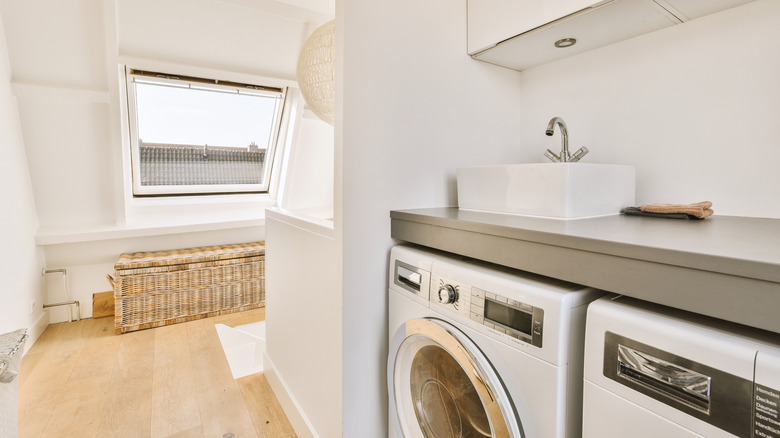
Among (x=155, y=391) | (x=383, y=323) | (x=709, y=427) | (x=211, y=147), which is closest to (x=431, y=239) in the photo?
(x=383, y=323)

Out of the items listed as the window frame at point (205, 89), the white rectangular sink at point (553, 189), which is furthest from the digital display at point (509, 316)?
the window frame at point (205, 89)

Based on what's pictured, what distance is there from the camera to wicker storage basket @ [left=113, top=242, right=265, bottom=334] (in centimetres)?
280

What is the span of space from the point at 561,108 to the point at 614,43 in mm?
295

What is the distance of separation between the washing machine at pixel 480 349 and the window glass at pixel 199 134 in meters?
2.89

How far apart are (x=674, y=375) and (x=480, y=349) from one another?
0.42 metres

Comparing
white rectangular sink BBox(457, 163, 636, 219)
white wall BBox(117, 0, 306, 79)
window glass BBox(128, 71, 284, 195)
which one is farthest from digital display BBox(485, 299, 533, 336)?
window glass BBox(128, 71, 284, 195)

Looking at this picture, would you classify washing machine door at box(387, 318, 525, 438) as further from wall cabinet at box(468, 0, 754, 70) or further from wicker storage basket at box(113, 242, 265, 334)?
wicker storage basket at box(113, 242, 265, 334)

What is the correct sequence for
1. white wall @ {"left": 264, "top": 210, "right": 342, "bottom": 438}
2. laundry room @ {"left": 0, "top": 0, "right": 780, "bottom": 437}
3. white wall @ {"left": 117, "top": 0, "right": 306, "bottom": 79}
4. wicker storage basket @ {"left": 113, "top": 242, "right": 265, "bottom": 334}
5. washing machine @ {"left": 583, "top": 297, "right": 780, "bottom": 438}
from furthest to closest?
wicker storage basket @ {"left": 113, "top": 242, "right": 265, "bottom": 334} → white wall @ {"left": 117, "top": 0, "right": 306, "bottom": 79} → white wall @ {"left": 264, "top": 210, "right": 342, "bottom": 438} → laundry room @ {"left": 0, "top": 0, "right": 780, "bottom": 437} → washing machine @ {"left": 583, "top": 297, "right": 780, "bottom": 438}

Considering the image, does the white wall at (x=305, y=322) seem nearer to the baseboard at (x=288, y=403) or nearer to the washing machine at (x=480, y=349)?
the baseboard at (x=288, y=403)

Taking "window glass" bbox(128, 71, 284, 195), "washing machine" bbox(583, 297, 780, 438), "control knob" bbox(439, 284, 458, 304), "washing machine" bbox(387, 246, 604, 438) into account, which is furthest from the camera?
"window glass" bbox(128, 71, 284, 195)

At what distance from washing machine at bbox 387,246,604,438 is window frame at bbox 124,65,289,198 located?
2796 mm

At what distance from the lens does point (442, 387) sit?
115cm

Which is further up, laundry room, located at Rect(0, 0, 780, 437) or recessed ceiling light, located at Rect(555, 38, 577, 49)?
recessed ceiling light, located at Rect(555, 38, 577, 49)

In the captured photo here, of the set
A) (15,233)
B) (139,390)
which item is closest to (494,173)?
(139,390)
